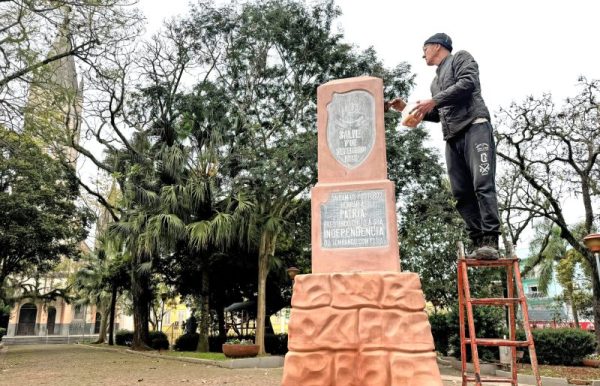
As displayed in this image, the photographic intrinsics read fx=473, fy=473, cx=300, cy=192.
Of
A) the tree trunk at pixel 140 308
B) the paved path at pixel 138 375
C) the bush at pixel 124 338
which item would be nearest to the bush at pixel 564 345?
the paved path at pixel 138 375

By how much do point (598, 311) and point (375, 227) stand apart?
14230 mm

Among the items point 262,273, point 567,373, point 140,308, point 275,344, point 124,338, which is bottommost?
point 124,338

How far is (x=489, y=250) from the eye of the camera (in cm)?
376

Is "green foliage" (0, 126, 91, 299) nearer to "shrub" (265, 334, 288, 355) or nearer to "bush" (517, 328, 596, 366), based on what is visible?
"shrub" (265, 334, 288, 355)

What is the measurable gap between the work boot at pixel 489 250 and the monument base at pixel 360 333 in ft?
2.49

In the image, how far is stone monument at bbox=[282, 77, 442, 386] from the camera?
4148 millimetres

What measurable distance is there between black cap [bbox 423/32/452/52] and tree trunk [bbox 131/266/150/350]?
56.8ft

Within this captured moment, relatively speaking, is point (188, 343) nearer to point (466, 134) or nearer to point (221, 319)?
point (221, 319)

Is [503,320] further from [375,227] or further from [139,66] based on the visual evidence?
[139,66]

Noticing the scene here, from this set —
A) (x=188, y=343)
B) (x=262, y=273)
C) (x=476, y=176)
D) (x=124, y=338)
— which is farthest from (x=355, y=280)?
(x=124, y=338)

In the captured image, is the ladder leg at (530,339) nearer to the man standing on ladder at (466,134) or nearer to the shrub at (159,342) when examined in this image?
the man standing on ladder at (466,134)

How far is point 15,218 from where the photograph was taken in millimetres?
18203

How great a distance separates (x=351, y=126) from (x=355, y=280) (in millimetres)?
1655

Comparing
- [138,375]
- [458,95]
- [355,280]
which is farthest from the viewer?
[138,375]
